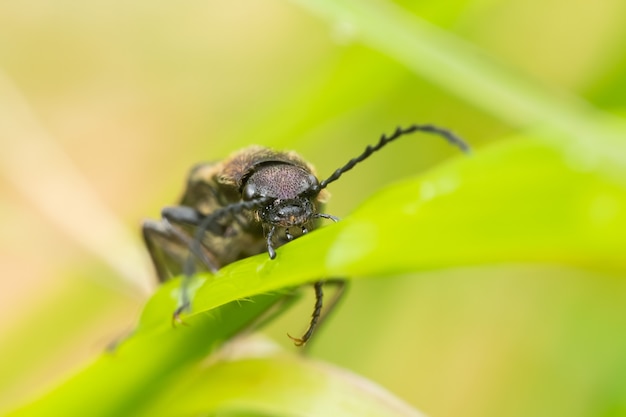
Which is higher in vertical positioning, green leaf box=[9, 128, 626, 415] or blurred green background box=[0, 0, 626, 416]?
green leaf box=[9, 128, 626, 415]

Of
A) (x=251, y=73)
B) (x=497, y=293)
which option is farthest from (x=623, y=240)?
(x=251, y=73)

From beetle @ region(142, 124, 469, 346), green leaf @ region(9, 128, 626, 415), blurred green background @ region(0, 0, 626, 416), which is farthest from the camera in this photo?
blurred green background @ region(0, 0, 626, 416)

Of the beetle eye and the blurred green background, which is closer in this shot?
the beetle eye

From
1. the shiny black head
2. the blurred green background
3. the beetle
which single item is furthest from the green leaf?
the blurred green background

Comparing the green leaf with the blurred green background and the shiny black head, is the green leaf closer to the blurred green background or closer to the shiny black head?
the shiny black head

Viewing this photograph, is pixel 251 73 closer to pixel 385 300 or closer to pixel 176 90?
pixel 176 90

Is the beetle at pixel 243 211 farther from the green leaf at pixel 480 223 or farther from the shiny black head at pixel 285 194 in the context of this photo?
the green leaf at pixel 480 223

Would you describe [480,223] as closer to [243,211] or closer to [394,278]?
[243,211]
